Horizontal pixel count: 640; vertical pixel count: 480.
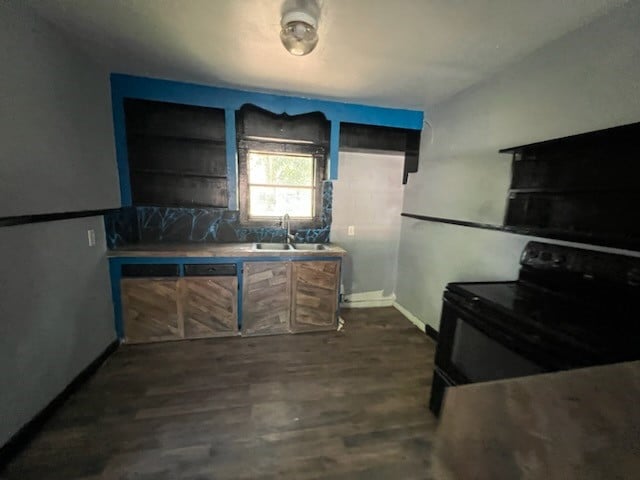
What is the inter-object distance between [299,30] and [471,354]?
202 centimetres

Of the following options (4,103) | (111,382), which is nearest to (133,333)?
(111,382)

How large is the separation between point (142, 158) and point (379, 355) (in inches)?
118

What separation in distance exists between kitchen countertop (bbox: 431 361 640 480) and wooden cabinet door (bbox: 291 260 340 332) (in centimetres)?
207

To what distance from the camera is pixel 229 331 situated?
8.29 feet

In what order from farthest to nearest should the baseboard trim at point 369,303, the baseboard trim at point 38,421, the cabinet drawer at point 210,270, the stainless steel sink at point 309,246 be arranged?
the baseboard trim at point 369,303 < the stainless steel sink at point 309,246 < the cabinet drawer at point 210,270 < the baseboard trim at point 38,421

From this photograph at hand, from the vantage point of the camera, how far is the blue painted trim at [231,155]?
2498 millimetres

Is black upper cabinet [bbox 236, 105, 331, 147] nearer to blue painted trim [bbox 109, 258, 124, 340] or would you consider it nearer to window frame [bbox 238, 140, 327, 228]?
window frame [bbox 238, 140, 327, 228]

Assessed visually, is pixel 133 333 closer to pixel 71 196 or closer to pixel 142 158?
pixel 71 196

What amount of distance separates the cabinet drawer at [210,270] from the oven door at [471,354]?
1.85 m

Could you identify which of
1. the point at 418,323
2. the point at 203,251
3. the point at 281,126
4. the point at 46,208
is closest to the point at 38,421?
the point at 46,208

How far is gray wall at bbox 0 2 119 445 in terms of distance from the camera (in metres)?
1.33

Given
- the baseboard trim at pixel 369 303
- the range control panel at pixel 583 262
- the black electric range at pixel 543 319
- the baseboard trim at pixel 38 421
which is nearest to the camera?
the black electric range at pixel 543 319

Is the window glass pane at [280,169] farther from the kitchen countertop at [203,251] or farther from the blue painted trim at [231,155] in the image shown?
the kitchen countertop at [203,251]

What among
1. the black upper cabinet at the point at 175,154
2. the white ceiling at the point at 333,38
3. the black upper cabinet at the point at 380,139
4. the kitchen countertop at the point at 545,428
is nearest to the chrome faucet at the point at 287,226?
the black upper cabinet at the point at 175,154
